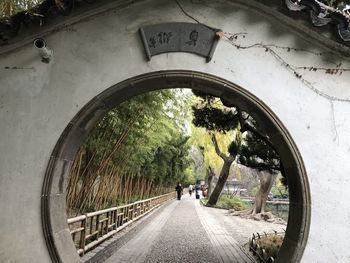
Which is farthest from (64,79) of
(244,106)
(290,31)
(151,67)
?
(290,31)

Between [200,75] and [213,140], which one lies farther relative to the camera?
[213,140]

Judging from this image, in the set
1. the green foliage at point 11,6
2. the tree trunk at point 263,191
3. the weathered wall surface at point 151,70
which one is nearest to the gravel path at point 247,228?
the tree trunk at point 263,191

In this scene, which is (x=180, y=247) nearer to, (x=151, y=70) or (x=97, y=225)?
(x=97, y=225)

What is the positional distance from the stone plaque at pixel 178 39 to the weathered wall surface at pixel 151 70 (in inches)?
3.2

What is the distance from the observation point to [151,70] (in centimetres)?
427

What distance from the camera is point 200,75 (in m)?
4.23

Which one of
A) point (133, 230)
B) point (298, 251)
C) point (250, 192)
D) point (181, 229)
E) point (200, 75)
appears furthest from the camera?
point (250, 192)

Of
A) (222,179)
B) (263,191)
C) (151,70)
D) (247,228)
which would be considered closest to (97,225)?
(151,70)

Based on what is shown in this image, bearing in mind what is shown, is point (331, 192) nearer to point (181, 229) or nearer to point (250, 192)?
point (181, 229)

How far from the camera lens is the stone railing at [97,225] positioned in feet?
22.1

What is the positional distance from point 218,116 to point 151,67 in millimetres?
3379

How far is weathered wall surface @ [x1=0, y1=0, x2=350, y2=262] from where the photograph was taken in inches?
157

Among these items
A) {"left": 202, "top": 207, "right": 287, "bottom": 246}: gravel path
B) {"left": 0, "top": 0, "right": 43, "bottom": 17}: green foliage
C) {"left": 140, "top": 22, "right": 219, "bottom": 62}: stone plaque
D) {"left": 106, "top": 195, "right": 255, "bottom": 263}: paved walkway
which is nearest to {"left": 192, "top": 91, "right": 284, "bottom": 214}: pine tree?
{"left": 106, "top": 195, "right": 255, "bottom": 263}: paved walkway

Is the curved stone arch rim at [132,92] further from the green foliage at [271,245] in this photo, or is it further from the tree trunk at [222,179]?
the tree trunk at [222,179]
